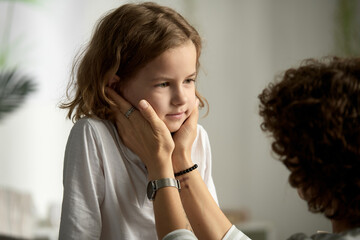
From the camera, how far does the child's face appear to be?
114 centimetres

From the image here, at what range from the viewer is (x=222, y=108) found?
12.9 ft

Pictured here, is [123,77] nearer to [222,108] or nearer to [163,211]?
[163,211]

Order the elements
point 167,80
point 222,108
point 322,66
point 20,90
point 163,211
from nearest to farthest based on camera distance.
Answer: point 322,66 < point 163,211 < point 167,80 < point 20,90 < point 222,108

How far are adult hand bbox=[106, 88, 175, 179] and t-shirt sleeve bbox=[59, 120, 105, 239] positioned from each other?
0.09 meters

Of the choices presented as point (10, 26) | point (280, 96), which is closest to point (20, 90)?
point (10, 26)

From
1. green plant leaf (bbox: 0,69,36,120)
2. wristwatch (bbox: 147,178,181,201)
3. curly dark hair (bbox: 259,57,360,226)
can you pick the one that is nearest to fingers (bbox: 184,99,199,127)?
wristwatch (bbox: 147,178,181,201)

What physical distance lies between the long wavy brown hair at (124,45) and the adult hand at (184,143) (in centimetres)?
21

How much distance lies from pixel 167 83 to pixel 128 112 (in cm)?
13

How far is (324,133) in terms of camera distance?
855 mm

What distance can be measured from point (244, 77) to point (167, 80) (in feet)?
9.56

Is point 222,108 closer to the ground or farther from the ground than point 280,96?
closer to the ground

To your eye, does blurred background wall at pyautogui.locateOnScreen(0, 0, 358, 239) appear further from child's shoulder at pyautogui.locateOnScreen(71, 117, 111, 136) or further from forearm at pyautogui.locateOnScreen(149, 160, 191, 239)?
forearm at pyautogui.locateOnScreen(149, 160, 191, 239)

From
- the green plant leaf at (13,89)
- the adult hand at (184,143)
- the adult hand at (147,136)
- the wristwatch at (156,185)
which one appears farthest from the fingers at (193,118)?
the green plant leaf at (13,89)

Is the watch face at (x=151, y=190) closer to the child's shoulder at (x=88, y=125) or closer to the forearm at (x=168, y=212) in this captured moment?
the forearm at (x=168, y=212)
